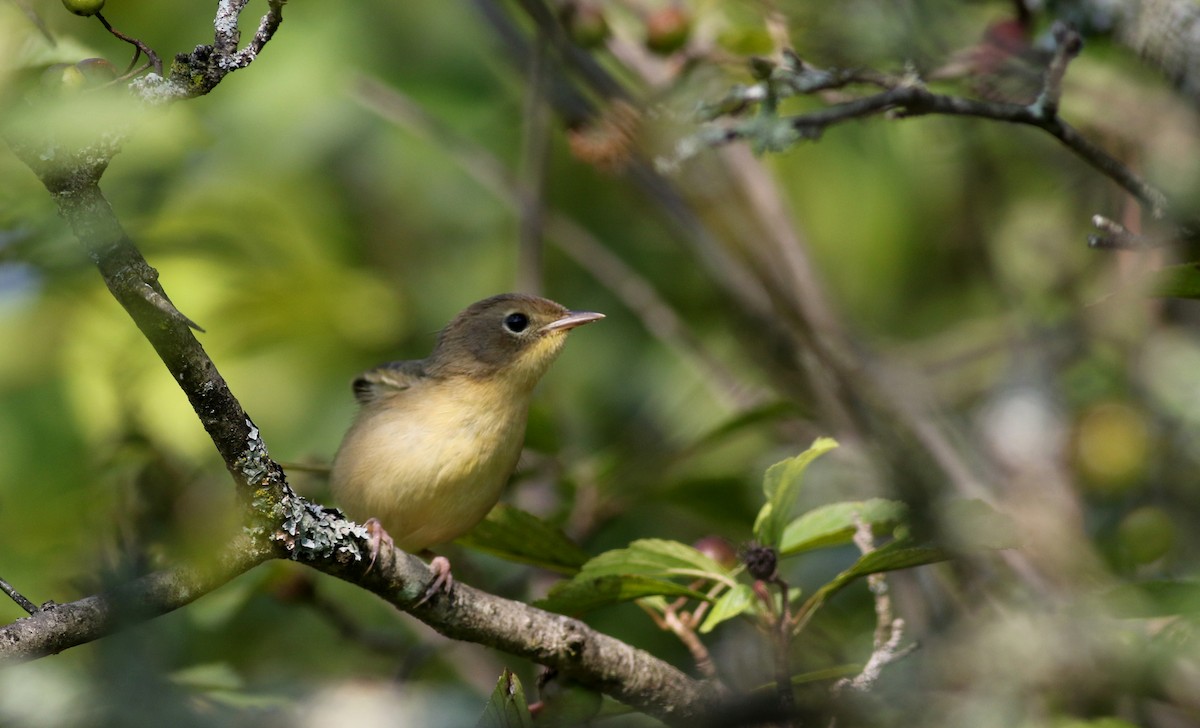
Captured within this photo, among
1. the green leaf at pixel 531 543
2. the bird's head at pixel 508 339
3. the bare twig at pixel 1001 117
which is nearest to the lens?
the bare twig at pixel 1001 117

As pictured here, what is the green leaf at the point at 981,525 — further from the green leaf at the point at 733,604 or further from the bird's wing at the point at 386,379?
the bird's wing at the point at 386,379

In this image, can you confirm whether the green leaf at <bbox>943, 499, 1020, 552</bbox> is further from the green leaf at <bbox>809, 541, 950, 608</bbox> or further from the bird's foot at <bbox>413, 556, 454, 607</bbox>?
the bird's foot at <bbox>413, 556, 454, 607</bbox>

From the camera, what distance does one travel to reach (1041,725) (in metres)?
2.72

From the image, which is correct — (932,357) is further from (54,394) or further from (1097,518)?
(54,394)

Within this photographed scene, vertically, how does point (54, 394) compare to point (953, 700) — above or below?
above

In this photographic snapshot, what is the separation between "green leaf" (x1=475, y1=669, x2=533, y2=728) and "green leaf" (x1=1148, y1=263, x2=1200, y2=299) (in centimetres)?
163

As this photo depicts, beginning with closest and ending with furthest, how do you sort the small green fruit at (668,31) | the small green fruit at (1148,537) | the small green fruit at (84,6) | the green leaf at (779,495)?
1. the small green fruit at (84,6)
2. the green leaf at (779,495)
3. the small green fruit at (1148,537)
4. the small green fruit at (668,31)

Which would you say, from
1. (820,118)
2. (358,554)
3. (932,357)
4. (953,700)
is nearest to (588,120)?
(820,118)

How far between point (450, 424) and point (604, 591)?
110 centimetres

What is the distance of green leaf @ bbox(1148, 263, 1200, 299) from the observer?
8.38ft

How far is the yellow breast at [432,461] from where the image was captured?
3969mm

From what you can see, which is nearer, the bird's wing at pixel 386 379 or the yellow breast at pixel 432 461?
the yellow breast at pixel 432 461

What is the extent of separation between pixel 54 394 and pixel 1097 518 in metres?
4.58

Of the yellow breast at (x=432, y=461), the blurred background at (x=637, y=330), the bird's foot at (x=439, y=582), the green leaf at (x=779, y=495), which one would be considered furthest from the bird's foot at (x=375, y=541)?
the green leaf at (x=779, y=495)
